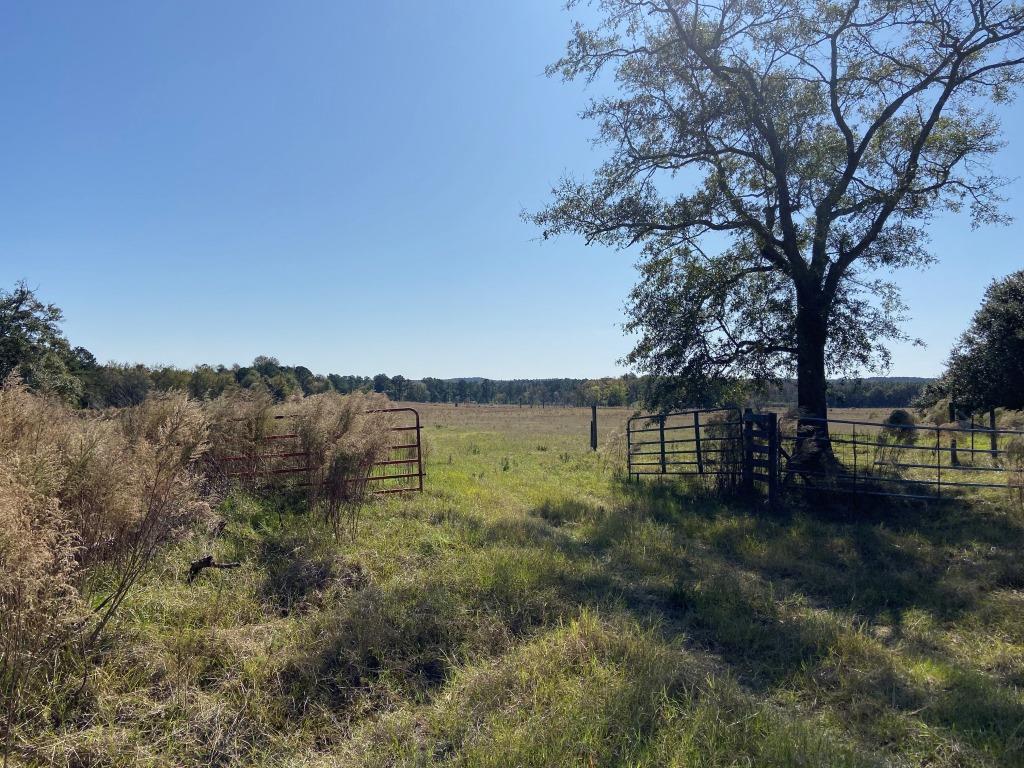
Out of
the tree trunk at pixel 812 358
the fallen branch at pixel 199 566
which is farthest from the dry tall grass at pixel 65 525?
the tree trunk at pixel 812 358

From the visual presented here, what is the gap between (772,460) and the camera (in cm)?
1005

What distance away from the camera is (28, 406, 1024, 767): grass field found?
3238mm

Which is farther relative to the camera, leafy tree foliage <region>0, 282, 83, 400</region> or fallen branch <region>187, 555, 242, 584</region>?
leafy tree foliage <region>0, 282, 83, 400</region>

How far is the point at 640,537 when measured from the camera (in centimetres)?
802

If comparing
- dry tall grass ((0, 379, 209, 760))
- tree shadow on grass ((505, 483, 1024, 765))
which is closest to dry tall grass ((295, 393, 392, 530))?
dry tall grass ((0, 379, 209, 760))

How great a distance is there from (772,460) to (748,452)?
0.73 metres

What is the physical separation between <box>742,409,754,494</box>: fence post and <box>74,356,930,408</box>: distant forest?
3.46m

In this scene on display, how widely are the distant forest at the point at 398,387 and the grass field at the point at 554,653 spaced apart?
5.72 metres

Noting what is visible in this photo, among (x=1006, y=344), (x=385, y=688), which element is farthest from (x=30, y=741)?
(x=1006, y=344)

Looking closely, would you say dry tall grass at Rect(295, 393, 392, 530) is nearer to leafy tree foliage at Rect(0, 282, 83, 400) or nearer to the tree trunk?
the tree trunk

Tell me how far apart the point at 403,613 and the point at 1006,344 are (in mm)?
19161

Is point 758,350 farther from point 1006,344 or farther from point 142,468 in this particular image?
point 142,468

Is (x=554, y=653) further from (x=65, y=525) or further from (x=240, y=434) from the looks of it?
(x=240, y=434)

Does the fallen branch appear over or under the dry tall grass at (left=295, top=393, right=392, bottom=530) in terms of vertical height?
under
